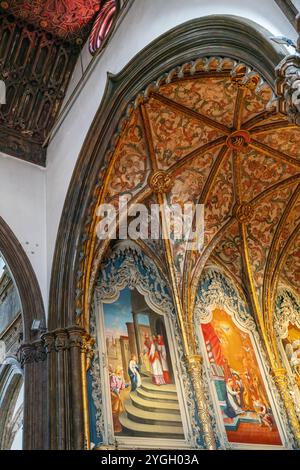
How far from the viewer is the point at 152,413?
767cm

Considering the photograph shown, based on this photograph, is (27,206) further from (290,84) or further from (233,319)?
(290,84)

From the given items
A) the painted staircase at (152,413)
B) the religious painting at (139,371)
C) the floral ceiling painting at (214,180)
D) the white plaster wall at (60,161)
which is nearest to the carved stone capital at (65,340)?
the floral ceiling painting at (214,180)

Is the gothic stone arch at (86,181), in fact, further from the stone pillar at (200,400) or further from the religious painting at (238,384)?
the religious painting at (238,384)

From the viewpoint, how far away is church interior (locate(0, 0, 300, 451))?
7.28m

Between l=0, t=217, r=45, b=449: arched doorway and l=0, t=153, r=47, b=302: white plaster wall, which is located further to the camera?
l=0, t=153, r=47, b=302: white plaster wall

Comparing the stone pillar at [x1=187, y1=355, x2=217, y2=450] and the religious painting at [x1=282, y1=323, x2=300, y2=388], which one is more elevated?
the religious painting at [x1=282, y1=323, x2=300, y2=388]

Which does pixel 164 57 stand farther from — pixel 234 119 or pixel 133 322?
pixel 133 322

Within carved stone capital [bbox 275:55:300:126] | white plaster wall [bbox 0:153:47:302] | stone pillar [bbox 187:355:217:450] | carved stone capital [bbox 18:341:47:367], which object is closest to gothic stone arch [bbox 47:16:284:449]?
carved stone capital [bbox 18:341:47:367]

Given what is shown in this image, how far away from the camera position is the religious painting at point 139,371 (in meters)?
7.50

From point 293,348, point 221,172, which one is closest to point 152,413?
point 293,348

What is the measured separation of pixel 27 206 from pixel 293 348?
5317mm

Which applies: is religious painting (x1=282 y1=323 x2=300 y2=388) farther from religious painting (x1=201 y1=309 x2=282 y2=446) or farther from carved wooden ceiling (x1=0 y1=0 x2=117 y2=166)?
carved wooden ceiling (x1=0 y1=0 x2=117 y2=166)

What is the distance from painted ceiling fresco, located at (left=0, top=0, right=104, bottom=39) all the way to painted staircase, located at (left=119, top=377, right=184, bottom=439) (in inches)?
250
